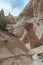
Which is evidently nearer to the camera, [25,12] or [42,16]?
[42,16]

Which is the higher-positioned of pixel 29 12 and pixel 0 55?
pixel 0 55

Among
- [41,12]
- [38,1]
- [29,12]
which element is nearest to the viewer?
[41,12]

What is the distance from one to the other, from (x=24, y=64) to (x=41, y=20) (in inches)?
1043

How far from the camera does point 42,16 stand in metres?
38.2

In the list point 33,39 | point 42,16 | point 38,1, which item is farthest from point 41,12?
point 33,39

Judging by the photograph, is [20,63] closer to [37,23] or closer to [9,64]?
[9,64]

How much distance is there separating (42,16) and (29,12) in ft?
54.1

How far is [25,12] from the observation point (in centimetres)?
5475

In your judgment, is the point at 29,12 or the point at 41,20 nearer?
the point at 41,20

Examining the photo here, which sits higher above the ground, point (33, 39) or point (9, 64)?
point (9, 64)

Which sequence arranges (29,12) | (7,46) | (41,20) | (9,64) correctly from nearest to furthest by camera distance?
(9,64) → (7,46) → (41,20) → (29,12)

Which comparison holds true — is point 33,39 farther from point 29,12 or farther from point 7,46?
point 29,12

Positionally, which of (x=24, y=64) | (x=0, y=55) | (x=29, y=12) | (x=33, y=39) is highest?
(x=0, y=55)

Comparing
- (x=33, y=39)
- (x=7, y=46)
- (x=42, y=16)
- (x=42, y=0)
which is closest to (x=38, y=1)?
(x=42, y=0)
